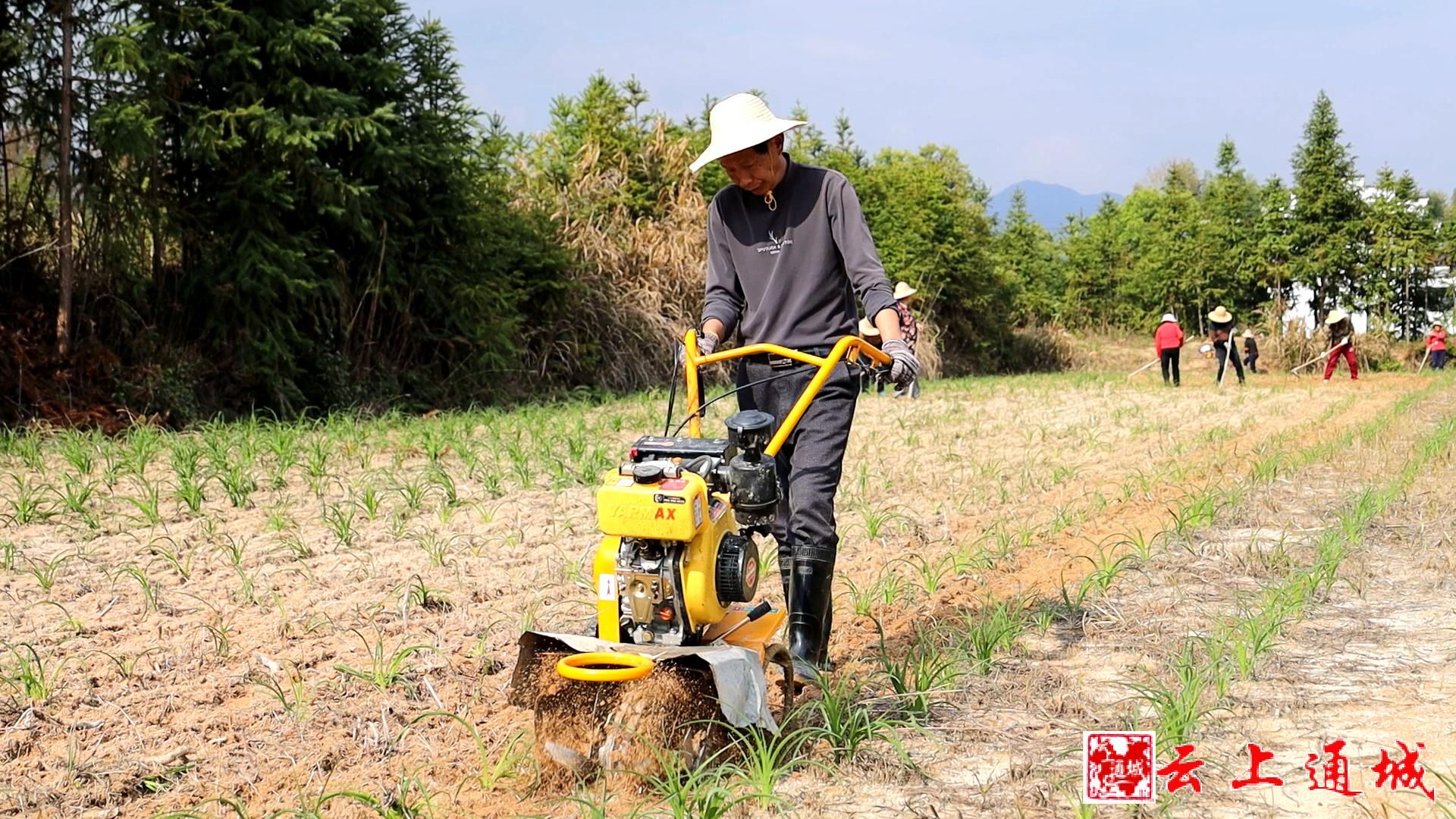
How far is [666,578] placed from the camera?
10.4 ft

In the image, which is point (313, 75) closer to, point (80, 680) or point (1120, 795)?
point (80, 680)

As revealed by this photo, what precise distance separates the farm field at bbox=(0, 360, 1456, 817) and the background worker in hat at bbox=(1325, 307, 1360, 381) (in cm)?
1416

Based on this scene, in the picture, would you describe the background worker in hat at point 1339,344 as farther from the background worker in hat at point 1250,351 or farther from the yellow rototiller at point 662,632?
the yellow rototiller at point 662,632

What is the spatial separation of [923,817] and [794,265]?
1.78m

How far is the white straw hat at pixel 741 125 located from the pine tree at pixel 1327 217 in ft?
104

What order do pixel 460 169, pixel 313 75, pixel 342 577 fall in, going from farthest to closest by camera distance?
pixel 460 169 < pixel 313 75 < pixel 342 577

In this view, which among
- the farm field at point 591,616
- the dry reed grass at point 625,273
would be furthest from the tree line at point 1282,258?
the farm field at point 591,616

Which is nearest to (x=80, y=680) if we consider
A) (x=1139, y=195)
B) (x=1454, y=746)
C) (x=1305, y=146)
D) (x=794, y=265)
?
(x=794, y=265)

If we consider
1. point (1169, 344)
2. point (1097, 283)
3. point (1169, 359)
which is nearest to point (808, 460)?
point (1169, 344)

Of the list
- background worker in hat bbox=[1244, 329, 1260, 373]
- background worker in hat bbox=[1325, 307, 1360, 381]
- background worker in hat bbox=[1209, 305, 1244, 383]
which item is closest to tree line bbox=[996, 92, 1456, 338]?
background worker in hat bbox=[1244, 329, 1260, 373]

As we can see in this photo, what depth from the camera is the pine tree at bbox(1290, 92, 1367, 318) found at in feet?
104

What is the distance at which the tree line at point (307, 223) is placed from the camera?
10.8 meters

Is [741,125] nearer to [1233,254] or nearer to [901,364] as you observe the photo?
[901,364]

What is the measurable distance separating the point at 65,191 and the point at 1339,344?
19873 millimetres
